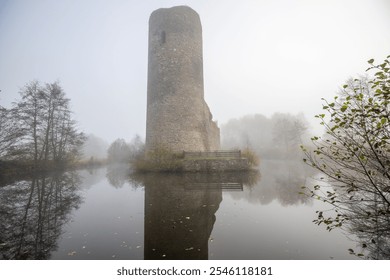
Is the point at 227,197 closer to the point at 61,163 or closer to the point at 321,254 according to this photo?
the point at 321,254

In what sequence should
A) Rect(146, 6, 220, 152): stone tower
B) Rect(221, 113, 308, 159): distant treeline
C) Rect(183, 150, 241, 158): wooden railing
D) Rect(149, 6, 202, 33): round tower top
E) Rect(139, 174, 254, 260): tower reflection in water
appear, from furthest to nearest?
Rect(221, 113, 308, 159): distant treeline → Rect(149, 6, 202, 33): round tower top → Rect(146, 6, 220, 152): stone tower → Rect(183, 150, 241, 158): wooden railing → Rect(139, 174, 254, 260): tower reflection in water

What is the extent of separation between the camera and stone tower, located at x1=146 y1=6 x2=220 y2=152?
1516 cm

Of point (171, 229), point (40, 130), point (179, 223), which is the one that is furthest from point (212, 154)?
point (40, 130)

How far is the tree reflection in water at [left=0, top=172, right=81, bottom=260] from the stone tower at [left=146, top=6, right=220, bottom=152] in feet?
26.9

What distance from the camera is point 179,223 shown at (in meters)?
4.29

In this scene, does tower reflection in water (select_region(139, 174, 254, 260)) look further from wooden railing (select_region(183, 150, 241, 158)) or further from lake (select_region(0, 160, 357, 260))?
wooden railing (select_region(183, 150, 241, 158))

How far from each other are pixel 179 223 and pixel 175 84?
491 inches

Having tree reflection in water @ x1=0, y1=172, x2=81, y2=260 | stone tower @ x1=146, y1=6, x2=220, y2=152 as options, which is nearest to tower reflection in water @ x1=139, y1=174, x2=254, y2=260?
tree reflection in water @ x1=0, y1=172, x2=81, y2=260

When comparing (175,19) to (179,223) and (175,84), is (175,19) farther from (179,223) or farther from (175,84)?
(179,223)

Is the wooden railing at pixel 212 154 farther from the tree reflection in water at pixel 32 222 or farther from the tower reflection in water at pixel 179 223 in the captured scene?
the tree reflection in water at pixel 32 222

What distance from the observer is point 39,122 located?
57.6 ft

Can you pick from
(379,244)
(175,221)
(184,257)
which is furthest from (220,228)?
(379,244)

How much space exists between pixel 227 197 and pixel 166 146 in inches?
344

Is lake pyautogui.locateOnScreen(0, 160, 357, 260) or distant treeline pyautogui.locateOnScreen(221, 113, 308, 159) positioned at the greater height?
distant treeline pyautogui.locateOnScreen(221, 113, 308, 159)
